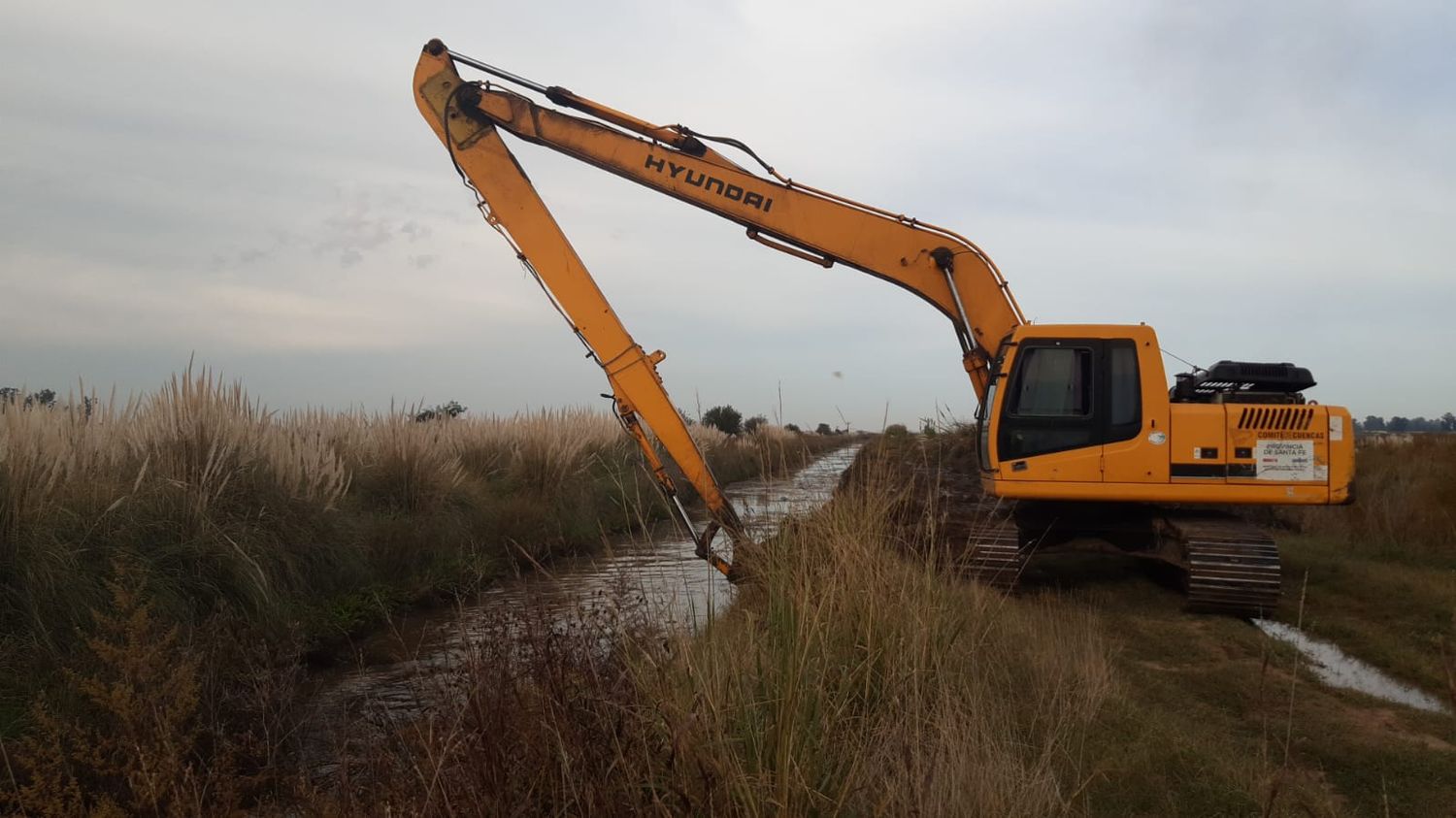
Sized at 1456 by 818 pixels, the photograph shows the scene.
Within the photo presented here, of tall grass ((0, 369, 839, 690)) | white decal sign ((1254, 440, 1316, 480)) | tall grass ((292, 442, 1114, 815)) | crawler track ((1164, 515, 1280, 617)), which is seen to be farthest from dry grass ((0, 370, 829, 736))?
white decal sign ((1254, 440, 1316, 480))

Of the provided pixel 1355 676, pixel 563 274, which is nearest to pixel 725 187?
Result: pixel 563 274

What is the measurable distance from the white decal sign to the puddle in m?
1.48

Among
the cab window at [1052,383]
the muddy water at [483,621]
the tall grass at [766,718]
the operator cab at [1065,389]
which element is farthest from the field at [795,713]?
the cab window at [1052,383]

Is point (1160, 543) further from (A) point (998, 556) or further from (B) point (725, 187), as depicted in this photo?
(B) point (725, 187)

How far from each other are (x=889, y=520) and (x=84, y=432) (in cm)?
587

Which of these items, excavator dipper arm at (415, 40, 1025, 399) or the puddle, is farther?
excavator dipper arm at (415, 40, 1025, 399)

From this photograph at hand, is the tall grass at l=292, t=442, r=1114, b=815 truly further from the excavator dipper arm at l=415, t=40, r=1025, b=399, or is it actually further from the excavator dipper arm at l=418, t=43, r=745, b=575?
the excavator dipper arm at l=415, t=40, r=1025, b=399

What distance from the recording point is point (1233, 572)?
909 centimetres

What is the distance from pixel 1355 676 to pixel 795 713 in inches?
217

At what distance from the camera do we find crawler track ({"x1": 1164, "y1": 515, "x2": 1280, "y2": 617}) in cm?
905

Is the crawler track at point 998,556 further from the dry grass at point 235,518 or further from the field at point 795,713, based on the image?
the dry grass at point 235,518

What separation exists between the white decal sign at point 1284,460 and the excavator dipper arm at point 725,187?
2428 millimetres

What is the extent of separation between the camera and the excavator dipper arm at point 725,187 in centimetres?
1010

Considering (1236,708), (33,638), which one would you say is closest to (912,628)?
(1236,708)
